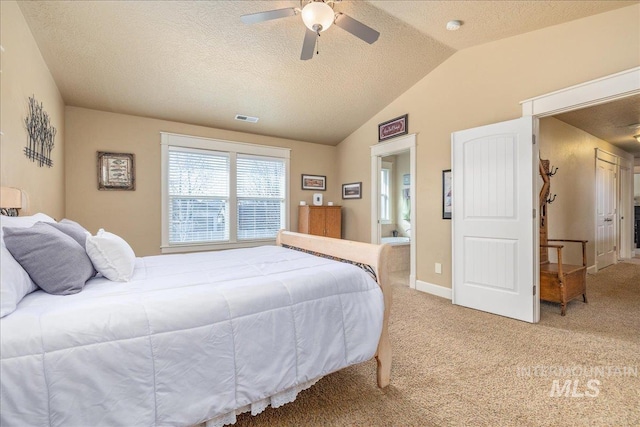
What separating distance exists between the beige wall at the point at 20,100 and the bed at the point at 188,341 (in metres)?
1.36

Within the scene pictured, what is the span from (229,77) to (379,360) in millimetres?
3287

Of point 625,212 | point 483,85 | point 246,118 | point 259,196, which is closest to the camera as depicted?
point 483,85

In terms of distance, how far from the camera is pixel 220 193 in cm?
459

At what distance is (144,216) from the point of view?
4.01 m

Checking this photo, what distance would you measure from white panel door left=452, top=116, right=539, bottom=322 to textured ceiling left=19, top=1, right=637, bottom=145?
3.41ft

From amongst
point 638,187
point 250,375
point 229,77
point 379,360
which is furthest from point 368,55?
point 638,187

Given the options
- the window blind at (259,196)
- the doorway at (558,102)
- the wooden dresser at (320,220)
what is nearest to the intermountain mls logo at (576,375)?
the doorway at (558,102)

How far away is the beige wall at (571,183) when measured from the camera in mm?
4098

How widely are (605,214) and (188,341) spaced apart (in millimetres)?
7081

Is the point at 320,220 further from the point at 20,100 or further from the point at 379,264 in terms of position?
the point at 20,100

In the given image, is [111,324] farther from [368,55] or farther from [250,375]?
[368,55]

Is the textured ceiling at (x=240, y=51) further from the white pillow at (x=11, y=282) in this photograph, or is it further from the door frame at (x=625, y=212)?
the door frame at (x=625, y=212)

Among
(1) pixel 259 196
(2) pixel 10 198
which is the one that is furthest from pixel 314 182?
(2) pixel 10 198

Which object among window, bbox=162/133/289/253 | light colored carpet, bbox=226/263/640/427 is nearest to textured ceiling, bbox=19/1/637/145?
window, bbox=162/133/289/253
